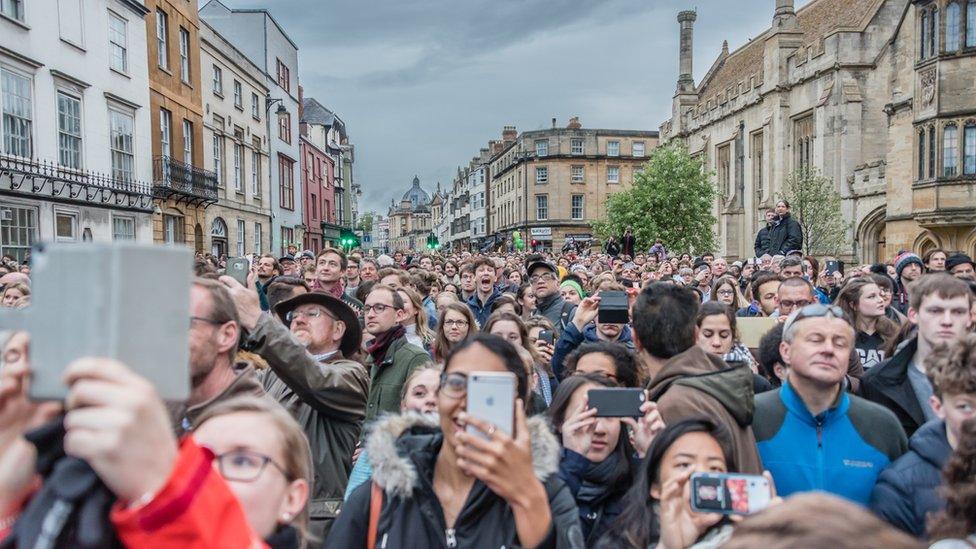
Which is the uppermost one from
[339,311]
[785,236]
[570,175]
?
[570,175]

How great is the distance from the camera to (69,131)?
16.6 meters

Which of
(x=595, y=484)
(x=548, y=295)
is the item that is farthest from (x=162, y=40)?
(x=595, y=484)

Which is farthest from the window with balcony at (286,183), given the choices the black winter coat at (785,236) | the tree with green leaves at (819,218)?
the black winter coat at (785,236)

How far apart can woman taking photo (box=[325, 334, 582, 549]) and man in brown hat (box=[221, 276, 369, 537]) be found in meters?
0.93

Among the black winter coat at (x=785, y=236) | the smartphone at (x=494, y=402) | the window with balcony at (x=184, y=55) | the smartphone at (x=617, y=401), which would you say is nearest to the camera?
the smartphone at (x=494, y=402)

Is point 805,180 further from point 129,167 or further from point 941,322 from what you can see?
point 941,322

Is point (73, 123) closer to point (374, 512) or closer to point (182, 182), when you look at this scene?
point (182, 182)

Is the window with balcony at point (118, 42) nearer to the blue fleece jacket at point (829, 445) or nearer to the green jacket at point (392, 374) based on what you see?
the green jacket at point (392, 374)

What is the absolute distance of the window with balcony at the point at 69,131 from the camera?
16.2 m

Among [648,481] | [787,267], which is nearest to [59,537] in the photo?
[648,481]

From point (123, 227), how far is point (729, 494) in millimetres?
19552

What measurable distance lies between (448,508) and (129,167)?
19847 millimetres

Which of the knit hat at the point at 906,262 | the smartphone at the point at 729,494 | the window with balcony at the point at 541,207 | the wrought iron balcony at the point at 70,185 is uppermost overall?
the window with balcony at the point at 541,207

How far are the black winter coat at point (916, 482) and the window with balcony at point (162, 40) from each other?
73.6ft
